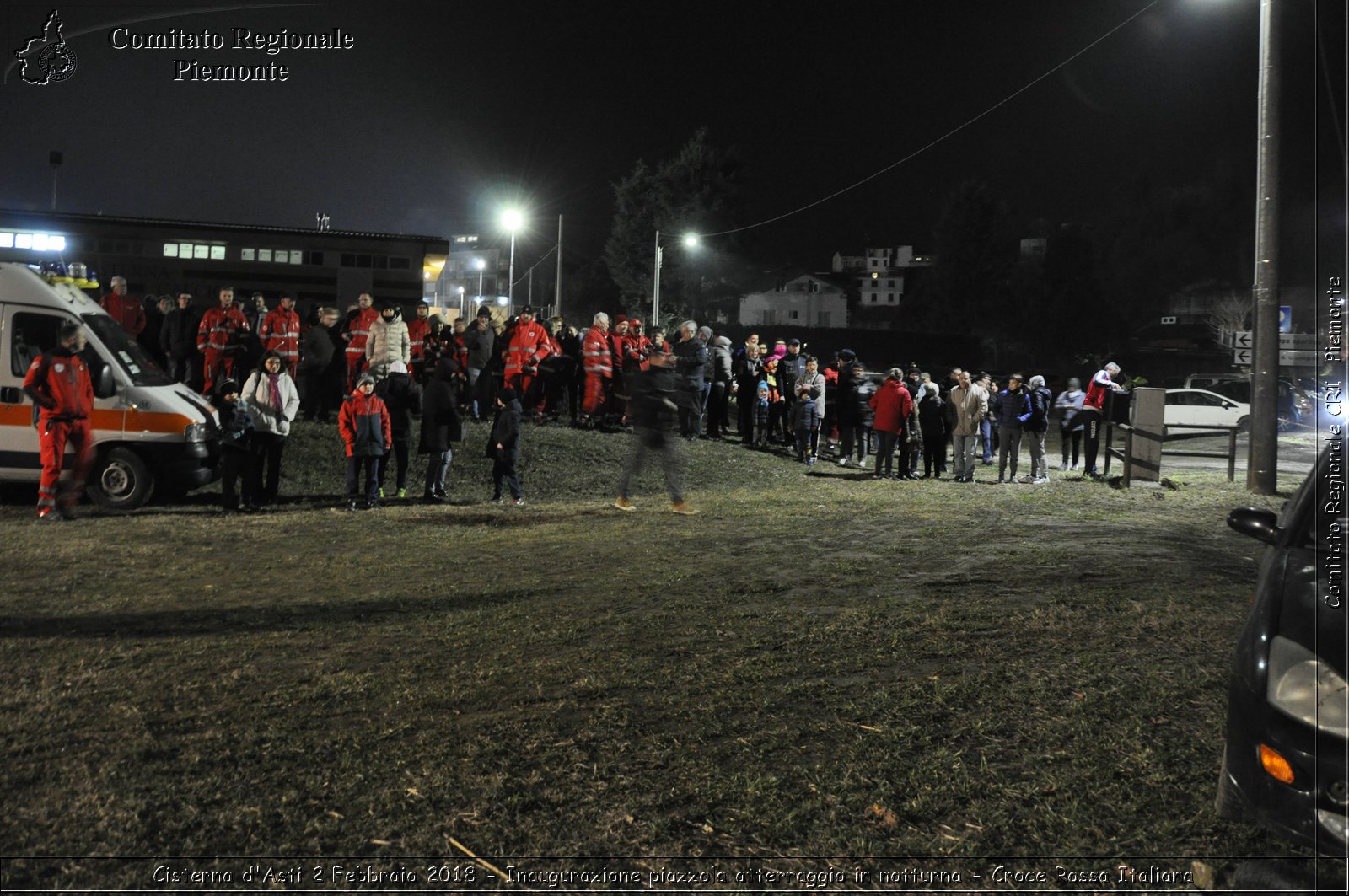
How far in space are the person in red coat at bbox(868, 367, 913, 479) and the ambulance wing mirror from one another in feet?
38.9

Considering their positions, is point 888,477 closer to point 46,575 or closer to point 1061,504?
point 1061,504

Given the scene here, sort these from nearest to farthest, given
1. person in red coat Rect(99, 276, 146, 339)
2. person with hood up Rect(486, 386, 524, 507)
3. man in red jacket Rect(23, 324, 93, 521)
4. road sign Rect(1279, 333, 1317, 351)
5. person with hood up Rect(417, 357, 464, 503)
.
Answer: man in red jacket Rect(23, 324, 93, 521)
person with hood up Rect(486, 386, 524, 507)
person with hood up Rect(417, 357, 464, 503)
road sign Rect(1279, 333, 1317, 351)
person in red coat Rect(99, 276, 146, 339)

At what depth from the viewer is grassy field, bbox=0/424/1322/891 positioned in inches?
168

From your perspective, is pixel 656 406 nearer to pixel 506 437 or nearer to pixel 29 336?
pixel 506 437

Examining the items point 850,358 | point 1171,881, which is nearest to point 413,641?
point 1171,881

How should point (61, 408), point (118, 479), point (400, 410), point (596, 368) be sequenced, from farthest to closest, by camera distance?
1. point (596, 368)
2. point (400, 410)
3. point (118, 479)
4. point (61, 408)

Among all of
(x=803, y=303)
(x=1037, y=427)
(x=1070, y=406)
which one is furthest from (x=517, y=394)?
(x=803, y=303)

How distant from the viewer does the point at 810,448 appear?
21.6m

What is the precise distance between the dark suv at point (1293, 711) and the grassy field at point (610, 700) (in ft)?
1.17

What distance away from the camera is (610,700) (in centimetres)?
588

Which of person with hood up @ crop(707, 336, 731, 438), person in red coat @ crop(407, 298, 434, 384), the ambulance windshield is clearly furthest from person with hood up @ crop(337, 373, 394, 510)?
person with hood up @ crop(707, 336, 731, 438)

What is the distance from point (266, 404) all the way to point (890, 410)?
10.3 metres

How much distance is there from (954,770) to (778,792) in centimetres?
88

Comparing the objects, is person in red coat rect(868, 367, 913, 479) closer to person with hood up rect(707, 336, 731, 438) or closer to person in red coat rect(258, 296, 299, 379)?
person with hood up rect(707, 336, 731, 438)
